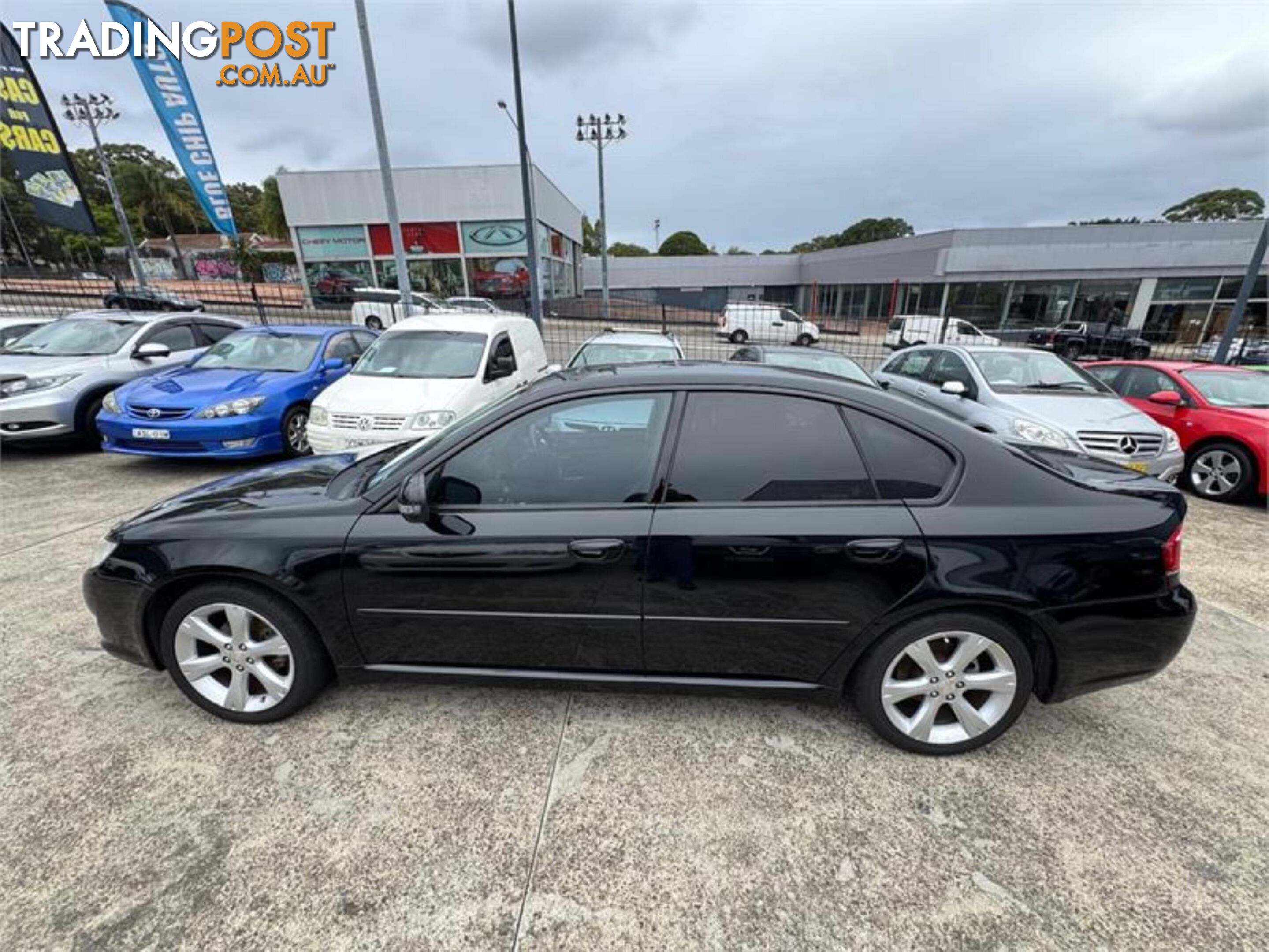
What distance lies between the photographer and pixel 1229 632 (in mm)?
3061

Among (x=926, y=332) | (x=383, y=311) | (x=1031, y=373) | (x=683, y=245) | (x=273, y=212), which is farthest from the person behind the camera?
(x=683, y=245)

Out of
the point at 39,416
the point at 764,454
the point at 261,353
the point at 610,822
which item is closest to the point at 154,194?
the point at 39,416

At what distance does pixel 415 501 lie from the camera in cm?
196

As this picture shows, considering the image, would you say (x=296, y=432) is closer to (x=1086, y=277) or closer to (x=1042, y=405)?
(x=1042, y=405)

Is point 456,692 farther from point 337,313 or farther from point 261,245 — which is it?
point 261,245

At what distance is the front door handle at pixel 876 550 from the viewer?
1.92 metres

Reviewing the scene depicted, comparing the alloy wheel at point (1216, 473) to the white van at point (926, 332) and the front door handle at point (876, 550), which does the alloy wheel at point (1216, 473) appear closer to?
the front door handle at point (876, 550)

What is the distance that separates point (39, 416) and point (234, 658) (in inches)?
234

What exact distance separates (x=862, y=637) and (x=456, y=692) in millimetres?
1765

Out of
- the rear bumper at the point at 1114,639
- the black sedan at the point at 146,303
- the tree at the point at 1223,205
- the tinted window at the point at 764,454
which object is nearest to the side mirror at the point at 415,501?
the tinted window at the point at 764,454

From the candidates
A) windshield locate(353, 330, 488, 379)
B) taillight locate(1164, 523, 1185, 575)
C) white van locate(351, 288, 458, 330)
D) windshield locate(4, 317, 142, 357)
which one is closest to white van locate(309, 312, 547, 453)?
windshield locate(353, 330, 488, 379)

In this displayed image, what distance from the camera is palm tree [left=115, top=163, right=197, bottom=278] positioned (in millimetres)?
46406

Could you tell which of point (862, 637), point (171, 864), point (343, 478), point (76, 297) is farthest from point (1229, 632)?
point (76, 297)

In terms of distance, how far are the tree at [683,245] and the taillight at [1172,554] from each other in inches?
3439
